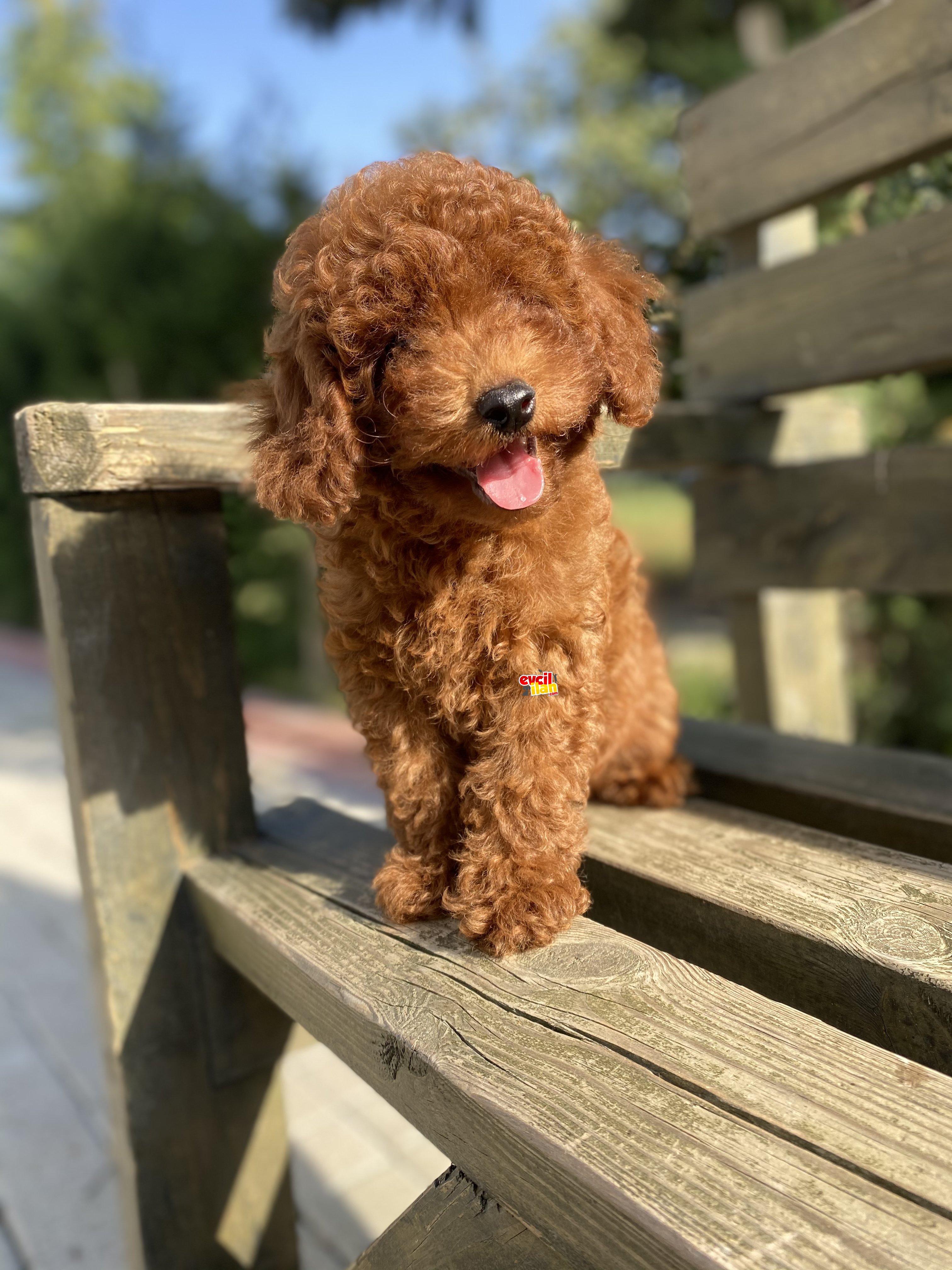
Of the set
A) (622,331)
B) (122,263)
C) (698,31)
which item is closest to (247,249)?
(122,263)

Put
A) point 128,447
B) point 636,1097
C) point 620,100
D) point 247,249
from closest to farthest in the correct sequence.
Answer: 1. point 636,1097
2. point 128,447
3. point 247,249
4. point 620,100

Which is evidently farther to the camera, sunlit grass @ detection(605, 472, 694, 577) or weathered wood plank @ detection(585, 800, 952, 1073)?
sunlit grass @ detection(605, 472, 694, 577)

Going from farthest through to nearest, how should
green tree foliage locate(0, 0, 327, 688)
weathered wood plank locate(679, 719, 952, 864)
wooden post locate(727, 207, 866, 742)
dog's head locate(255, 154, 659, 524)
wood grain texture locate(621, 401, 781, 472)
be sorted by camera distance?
green tree foliage locate(0, 0, 327, 688)
wooden post locate(727, 207, 866, 742)
wood grain texture locate(621, 401, 781, 472)
weathered wood plank locate(679, 719, 952, 864)
dog's head locate(255, 154, 659, 524)

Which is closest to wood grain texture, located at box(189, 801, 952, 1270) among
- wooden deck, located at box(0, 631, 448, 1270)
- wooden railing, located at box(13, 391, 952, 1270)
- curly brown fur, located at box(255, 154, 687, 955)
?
wooden railing, located at box(13, 391, 952, 1270)

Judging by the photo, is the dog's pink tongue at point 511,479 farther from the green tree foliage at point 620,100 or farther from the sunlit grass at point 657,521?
the sunlit grass at point 657,521

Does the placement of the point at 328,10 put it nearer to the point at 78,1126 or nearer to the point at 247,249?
the point at 247,249

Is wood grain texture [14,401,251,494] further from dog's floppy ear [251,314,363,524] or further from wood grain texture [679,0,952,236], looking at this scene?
wood grain texture [679,0,952,236]

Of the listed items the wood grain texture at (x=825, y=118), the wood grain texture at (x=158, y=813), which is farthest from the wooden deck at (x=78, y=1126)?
the wood grain texture at (x=825, y=118)

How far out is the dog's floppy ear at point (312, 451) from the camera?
128cm

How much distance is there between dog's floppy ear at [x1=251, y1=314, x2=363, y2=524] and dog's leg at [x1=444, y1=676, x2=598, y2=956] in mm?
398

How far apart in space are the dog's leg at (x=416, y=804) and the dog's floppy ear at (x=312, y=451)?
14.7 inches

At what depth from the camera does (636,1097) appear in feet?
3.37

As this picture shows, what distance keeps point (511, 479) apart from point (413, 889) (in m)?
0.67

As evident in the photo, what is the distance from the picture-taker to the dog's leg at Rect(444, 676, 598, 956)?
1373mm
